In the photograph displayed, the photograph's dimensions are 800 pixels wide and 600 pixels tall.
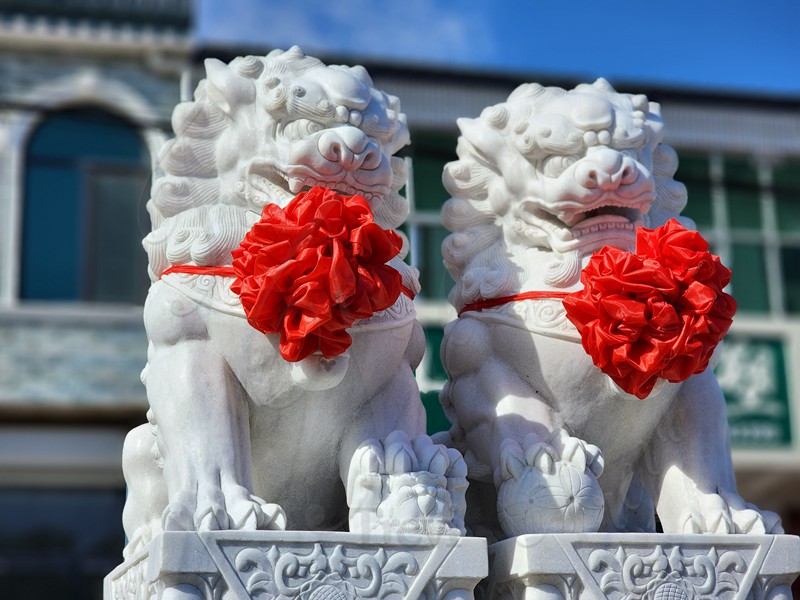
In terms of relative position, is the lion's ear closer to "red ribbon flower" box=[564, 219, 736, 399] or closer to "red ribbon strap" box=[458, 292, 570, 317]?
"red ribbon strap" box=[458, 292, 570, 317]

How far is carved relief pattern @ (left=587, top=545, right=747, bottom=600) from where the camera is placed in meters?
1.81

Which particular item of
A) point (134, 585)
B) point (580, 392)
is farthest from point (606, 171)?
point (134, 585)

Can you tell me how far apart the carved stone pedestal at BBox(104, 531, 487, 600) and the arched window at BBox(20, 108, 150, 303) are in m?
6.04

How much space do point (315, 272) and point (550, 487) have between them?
50 centimetres

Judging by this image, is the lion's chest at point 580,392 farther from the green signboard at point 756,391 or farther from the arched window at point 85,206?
the arched window at point 85,206

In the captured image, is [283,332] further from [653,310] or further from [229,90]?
[653,310]

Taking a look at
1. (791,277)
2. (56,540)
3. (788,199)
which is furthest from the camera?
Answer: (791,277)

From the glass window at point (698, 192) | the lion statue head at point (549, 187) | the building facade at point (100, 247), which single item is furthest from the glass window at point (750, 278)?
the lion statue head at point (549, 187)

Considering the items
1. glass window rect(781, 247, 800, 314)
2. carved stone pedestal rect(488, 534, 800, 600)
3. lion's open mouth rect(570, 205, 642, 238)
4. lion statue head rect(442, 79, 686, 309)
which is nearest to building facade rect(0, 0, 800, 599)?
glass window rect(781, 247, 800, 314)

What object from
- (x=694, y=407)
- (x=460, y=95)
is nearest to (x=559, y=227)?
(x=694, y=407)

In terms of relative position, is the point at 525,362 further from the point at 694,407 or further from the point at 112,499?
the point at 112,499

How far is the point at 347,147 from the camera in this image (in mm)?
1899

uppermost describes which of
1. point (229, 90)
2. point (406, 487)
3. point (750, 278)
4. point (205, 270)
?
point (750, 278)

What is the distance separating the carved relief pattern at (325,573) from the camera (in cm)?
166
